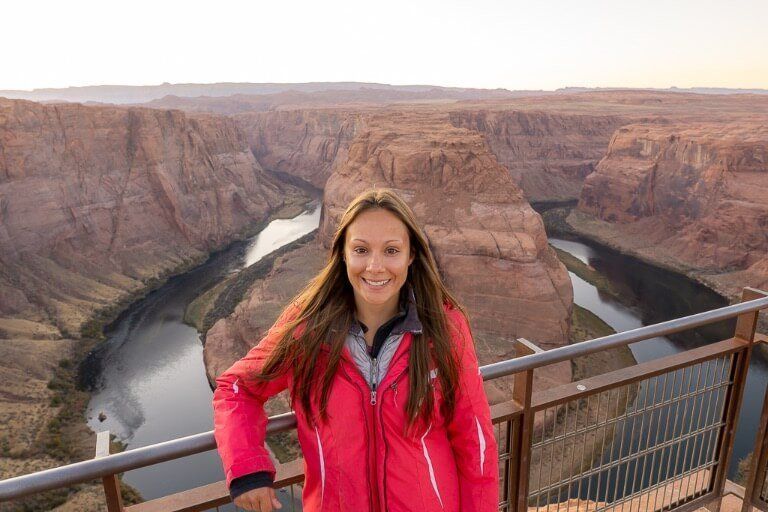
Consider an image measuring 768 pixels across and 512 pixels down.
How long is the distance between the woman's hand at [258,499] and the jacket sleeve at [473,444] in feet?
2.63

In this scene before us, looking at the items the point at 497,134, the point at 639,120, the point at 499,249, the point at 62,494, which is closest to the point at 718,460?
the point at 62,494

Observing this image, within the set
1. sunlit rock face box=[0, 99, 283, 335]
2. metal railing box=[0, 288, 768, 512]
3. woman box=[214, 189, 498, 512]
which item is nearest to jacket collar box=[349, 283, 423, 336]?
woman box=[214, 189, 498, 512]

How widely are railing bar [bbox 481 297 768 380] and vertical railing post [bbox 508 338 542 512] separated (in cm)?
8

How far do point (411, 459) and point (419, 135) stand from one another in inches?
1372

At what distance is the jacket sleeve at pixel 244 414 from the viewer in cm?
220

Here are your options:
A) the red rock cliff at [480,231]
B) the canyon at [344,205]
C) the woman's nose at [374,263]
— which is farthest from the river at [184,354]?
the woman's nose at [374,263]

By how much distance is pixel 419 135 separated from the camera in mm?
35875

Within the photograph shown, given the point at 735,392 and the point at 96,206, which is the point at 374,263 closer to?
the point at 735,392

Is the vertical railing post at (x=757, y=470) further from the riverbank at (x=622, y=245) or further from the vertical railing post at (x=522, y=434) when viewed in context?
the riverbank at (x=622, y=245)

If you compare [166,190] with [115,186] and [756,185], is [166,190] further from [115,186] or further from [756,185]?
[756,185]

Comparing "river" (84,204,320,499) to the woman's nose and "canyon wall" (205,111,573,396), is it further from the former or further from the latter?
the woman's nose

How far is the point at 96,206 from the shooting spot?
47.6 meters

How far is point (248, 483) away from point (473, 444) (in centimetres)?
94

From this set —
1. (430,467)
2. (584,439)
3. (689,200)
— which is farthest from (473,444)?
(689,200)
